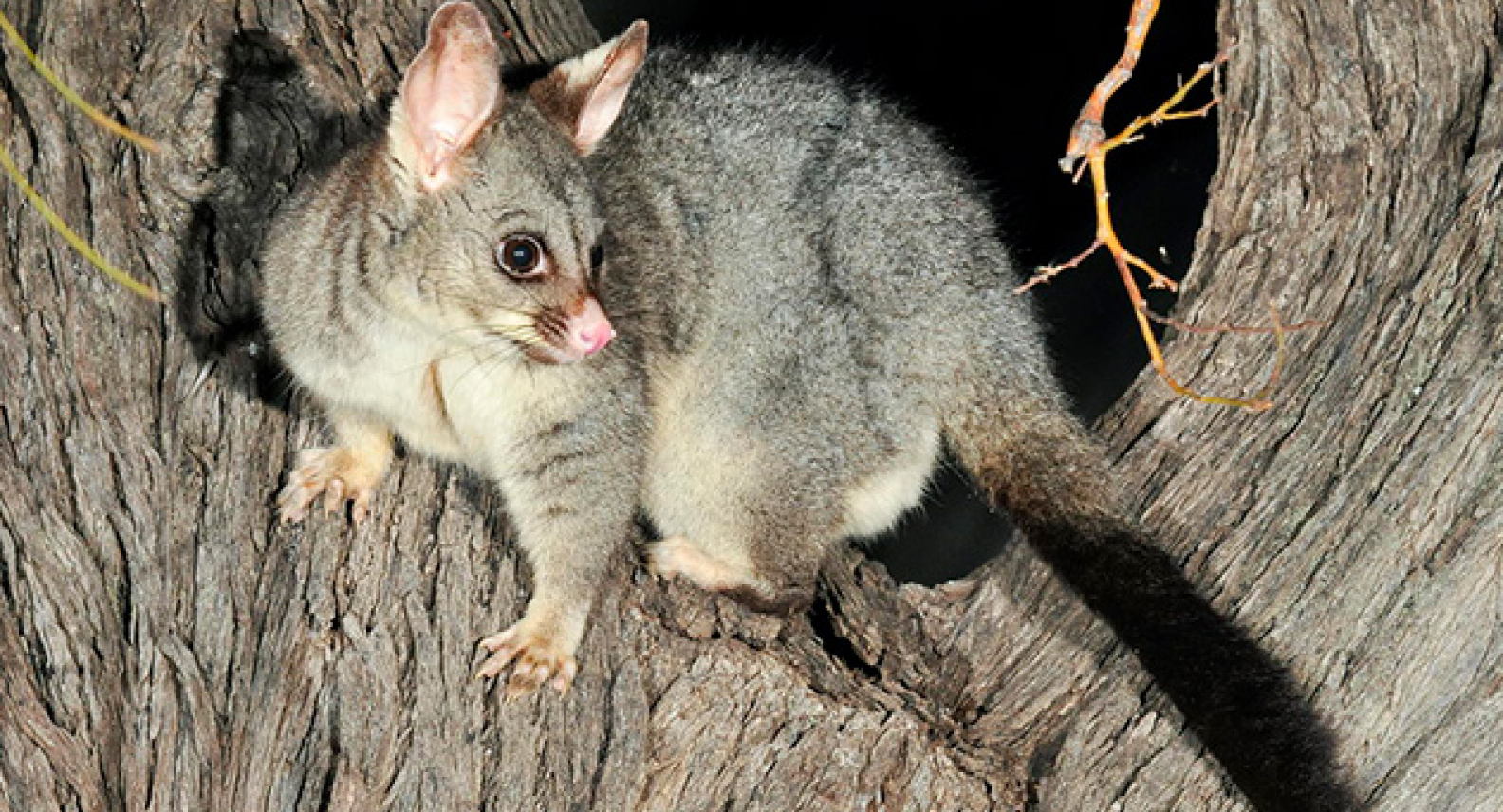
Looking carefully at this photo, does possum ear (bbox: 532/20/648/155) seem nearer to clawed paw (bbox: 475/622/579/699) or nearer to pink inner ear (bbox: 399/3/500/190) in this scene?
pink inner ear (bbox: 399/3/500/190)

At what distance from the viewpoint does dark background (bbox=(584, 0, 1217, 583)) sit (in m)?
5.69

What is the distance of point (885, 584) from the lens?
12.9 ft

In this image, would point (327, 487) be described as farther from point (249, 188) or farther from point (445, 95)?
point (445, 95)

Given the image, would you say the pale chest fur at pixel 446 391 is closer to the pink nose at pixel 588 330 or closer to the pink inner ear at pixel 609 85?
the pink nose at pixel 588 330

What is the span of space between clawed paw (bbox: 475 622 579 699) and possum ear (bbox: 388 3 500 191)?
851 mm

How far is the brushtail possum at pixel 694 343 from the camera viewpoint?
128 inches

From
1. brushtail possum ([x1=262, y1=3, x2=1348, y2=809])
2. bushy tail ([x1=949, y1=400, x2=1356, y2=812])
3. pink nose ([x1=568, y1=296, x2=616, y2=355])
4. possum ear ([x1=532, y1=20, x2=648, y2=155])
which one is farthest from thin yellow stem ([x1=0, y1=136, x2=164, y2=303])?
bushy tail ([x1=949, y1=400, x2=1356, y2=812])

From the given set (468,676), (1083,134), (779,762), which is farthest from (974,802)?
(1083,134)

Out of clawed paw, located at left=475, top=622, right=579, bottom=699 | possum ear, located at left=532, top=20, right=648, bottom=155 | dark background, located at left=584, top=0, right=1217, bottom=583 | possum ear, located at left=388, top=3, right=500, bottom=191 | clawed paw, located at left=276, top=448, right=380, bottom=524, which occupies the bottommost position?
dark background, located at left=584, top=0, right=1217, bottom=583

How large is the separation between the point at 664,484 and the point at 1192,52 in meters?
2.64

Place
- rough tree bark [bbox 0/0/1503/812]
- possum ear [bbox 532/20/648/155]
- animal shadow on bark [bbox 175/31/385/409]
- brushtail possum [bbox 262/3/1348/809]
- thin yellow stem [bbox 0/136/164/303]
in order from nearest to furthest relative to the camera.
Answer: thin yellow stem [bbox 0/136/164/303], rough tree bark [bbox 0/0/1503/812], brushtail possum [bbox 262/3/1348/809], possum ear [bbox 532/20/648/155], animal shadow on bark [bbox 175/31/385/409]

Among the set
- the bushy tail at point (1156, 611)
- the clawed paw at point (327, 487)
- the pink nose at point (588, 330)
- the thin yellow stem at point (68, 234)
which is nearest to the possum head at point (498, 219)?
the pink nose at point (588, 330)

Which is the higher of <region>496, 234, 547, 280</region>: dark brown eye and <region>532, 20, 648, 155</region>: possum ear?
<region>532, 20, 648, 155</region>: possum ear

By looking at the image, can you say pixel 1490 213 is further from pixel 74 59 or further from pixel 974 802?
pixel 74 59
